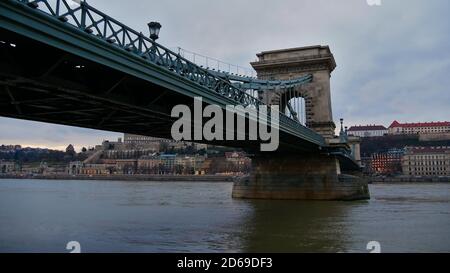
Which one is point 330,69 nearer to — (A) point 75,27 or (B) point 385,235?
(B) point 385,235

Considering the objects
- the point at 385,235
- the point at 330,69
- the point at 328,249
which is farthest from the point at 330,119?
the point at 328,249

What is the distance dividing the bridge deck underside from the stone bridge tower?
25.9 metres

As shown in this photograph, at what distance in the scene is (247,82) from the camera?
3341 centimetres

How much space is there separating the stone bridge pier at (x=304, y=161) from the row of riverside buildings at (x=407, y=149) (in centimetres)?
10067

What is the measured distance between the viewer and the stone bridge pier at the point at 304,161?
135 feet

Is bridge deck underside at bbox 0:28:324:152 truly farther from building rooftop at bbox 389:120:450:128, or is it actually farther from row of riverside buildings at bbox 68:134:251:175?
building rooftop at bbox 389:120:450:128

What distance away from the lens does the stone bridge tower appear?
156 ft

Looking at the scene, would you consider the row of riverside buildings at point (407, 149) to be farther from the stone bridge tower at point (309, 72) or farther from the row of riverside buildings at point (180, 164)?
the stone bridge tower at point (309, 72)

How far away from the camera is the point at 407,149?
152 meters

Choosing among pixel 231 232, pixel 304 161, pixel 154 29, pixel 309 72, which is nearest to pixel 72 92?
pixel 154 29

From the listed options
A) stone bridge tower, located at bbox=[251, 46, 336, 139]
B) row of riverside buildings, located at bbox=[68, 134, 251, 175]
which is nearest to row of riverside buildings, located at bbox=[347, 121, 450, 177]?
row of riverside buildings, located at bbox=[68, 134, 251, 175]

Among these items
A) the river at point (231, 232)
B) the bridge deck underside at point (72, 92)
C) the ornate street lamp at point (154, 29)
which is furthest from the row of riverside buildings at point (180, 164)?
the ornate street lamp at point (154, 29)

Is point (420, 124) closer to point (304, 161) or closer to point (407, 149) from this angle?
point (407, 149)
